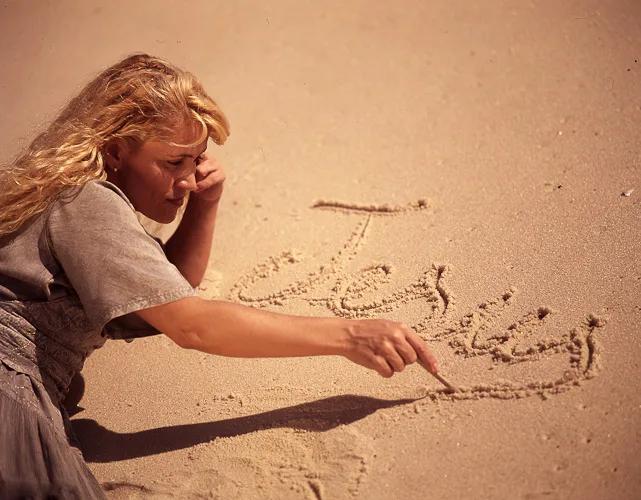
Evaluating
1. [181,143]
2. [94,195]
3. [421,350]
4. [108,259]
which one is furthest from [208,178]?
[421,350]

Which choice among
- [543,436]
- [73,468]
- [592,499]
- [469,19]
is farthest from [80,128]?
[469,19]

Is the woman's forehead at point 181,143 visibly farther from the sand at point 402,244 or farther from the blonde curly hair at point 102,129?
the sand at point 402,244

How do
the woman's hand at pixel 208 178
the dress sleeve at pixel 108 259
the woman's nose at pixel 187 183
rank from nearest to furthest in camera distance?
Answer: 1. the dress sleeve at pixel 108 259
2. the woman's nose at pixel 187 183
3. the woman's hand at pixel 208 178

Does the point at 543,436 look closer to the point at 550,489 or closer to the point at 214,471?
the point at 550,489

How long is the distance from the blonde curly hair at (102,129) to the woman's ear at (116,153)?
0.06 feet

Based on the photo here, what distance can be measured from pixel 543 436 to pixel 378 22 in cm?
277


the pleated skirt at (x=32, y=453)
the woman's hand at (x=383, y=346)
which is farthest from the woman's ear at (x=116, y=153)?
the woman's hand at (x=383, y=346)

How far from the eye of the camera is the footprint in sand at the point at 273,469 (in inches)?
74.4

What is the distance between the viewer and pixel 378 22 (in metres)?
4.02

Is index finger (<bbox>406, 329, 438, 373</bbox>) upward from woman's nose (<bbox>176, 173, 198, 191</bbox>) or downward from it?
downward

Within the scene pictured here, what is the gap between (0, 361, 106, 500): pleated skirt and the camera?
1734 millimetres

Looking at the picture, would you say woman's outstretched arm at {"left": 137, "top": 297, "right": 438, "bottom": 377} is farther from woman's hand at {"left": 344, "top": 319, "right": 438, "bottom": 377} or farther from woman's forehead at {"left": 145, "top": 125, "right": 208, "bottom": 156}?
woman's forehead at {"left": 145, "top": 125, "right": 208, "bottom": 156}

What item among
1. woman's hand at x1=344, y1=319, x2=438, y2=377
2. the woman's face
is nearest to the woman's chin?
the woman's face

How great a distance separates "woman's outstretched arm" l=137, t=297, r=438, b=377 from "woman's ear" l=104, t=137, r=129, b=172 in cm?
45
